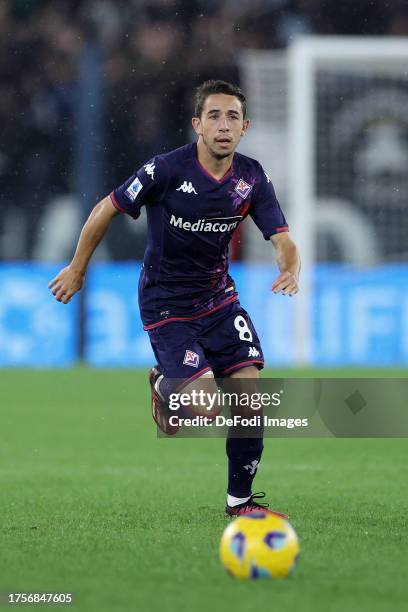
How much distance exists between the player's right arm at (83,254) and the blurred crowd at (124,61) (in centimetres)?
1341

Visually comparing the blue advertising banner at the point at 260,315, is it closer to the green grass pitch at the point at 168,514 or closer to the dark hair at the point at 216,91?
the green grass pitch at the point at 168,514

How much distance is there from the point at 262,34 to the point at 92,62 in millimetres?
5743

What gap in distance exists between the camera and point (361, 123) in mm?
16047

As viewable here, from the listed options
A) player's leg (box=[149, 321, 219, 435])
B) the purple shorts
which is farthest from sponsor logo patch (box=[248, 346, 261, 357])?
player's leg (box=[149, 321, 219, 435])

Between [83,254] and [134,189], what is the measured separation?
385 mm

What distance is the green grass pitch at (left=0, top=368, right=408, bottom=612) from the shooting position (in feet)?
14.4

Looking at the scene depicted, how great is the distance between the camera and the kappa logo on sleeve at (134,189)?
20.1ft

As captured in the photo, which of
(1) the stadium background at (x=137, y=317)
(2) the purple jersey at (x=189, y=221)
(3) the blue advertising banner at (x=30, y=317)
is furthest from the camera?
(3) the blue advertising banner at (x=30, y=317)

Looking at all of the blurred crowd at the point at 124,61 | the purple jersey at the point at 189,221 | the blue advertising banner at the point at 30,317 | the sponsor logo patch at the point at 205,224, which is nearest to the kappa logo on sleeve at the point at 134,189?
the purple jersey at the point at 189,221

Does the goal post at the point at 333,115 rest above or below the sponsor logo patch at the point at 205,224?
above

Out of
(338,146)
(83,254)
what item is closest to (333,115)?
(338,146)

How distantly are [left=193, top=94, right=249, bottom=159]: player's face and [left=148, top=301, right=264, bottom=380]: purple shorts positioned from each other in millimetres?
793

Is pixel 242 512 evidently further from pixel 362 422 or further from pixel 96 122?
pixel 96 122

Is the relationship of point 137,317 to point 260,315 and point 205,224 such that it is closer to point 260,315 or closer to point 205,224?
point 260,315
